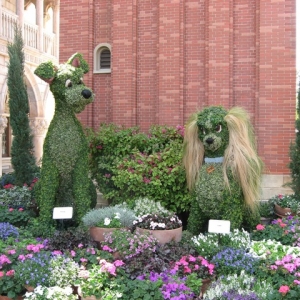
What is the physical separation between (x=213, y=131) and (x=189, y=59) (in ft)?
10.2

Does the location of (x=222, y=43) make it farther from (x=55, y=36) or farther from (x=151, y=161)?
(x=55, y=36)

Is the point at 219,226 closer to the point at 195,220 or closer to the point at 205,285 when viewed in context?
the point at 205,285

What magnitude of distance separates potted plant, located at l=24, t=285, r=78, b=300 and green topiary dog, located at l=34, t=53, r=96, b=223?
6.44 ft

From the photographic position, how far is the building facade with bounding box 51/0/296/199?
805cm

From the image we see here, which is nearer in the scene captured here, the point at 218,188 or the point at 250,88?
the point at 218,188

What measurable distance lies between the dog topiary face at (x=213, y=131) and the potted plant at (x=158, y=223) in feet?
4.00

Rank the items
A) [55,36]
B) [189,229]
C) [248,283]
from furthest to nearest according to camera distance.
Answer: [55,36] → [189,229] → [248,283]

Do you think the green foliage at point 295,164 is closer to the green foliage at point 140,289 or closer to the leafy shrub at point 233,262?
the leafy shrub at point 233,262

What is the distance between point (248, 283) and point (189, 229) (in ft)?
6.25

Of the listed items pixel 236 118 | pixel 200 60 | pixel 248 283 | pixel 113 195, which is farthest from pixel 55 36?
pixel 248 283

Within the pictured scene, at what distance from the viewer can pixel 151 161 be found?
716 cm

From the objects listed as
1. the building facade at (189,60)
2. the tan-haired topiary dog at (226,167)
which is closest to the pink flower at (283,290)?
the tan-haired topiary dog at (226,167)

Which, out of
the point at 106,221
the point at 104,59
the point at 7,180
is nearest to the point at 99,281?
the point at 106,221

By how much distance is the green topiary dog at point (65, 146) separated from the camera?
20.8 ft
